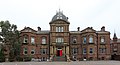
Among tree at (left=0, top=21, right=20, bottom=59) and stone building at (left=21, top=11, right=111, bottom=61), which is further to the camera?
stone building at (left=21, top=11, right=111, bottom=61)

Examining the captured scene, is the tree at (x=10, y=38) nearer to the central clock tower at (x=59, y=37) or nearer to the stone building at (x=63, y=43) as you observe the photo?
the stone building at (x=63, y=43)

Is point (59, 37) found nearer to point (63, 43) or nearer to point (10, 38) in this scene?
point (63, 43)

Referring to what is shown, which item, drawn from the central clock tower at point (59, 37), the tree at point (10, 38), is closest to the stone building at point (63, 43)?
the central clock tower at point (59, 37)

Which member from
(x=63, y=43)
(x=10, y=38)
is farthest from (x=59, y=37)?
(x=10, y=38)

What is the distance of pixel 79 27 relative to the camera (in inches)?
2419

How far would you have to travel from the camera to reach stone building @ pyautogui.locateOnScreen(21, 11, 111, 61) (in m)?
55.8

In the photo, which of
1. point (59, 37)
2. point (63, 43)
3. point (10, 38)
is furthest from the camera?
point (59, 37)

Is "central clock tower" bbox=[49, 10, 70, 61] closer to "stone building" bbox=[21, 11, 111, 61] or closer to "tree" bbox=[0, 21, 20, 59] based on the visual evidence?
"stone building" bbox=[21, 11, 111, 61]

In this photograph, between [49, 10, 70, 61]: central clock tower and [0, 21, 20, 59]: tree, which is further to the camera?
[49, 10, 70, 61]: central clock tower

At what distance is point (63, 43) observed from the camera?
56281 mm

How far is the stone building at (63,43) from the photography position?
55.8m

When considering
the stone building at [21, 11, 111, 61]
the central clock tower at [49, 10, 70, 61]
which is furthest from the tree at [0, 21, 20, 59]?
the central clock tower at [49, 10, 70, 61]

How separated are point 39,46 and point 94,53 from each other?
44.0ft

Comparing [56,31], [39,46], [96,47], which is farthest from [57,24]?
[96,47]
